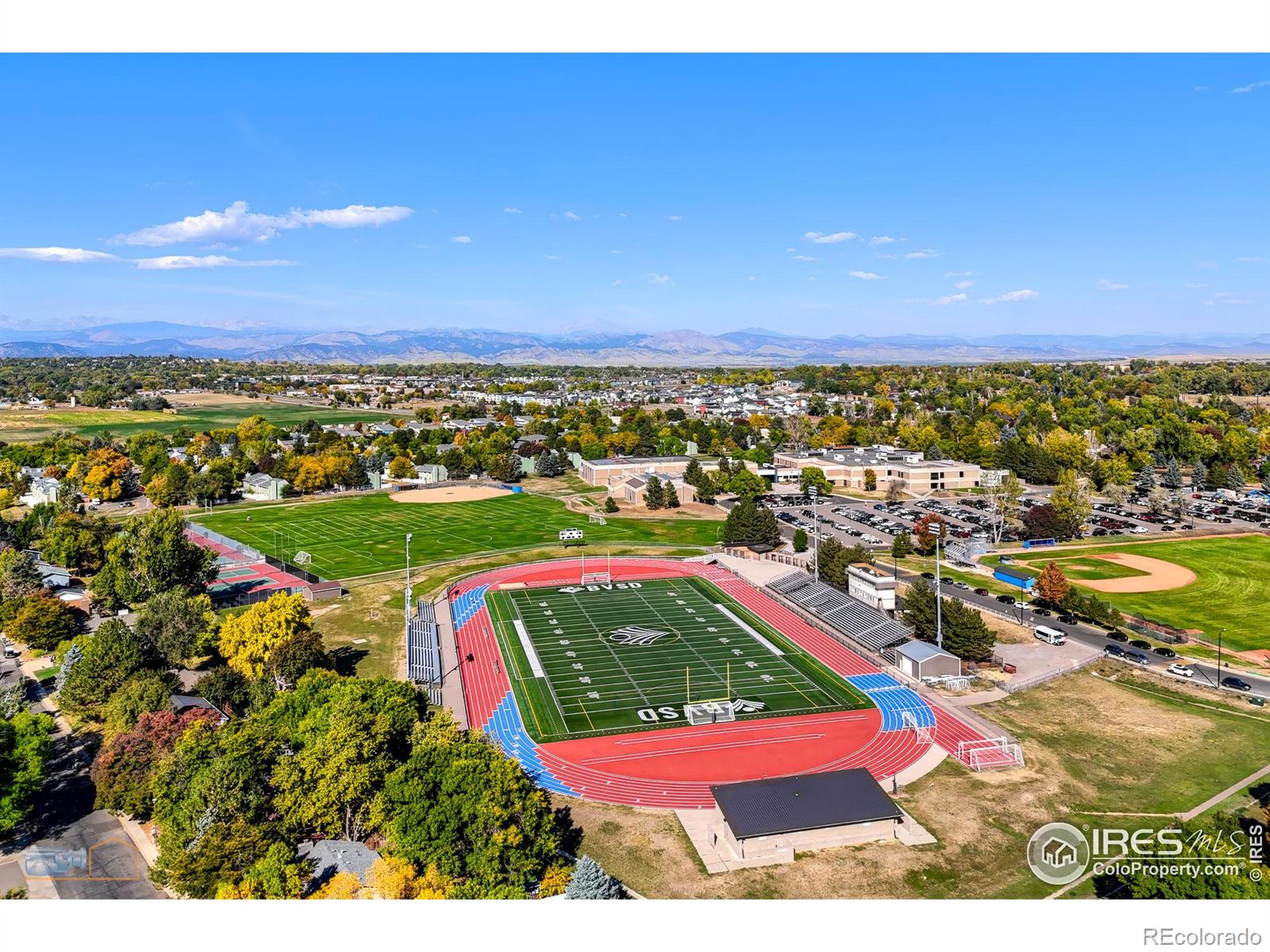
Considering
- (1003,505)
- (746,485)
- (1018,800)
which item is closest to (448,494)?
(746,485)

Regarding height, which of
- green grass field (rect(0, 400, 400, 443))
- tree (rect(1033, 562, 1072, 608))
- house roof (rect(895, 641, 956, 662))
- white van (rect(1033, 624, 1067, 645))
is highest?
green grass field (rect(0, 400, 400, 443))

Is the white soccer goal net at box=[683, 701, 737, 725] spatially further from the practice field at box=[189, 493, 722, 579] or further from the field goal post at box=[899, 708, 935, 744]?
the practice field at box=[189, 493, 722, 579]

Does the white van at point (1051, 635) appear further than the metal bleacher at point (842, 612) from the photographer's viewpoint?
Yes

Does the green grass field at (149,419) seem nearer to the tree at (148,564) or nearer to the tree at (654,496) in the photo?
the tree at (654,496)

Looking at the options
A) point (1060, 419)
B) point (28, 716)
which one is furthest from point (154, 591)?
point (1060, 419)

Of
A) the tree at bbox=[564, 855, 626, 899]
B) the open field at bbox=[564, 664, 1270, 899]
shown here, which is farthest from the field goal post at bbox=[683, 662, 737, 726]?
the tree at bbox=[564, 855, 626, 899]

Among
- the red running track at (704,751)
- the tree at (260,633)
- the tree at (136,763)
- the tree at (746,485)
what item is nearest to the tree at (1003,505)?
the tree at (746,485)
